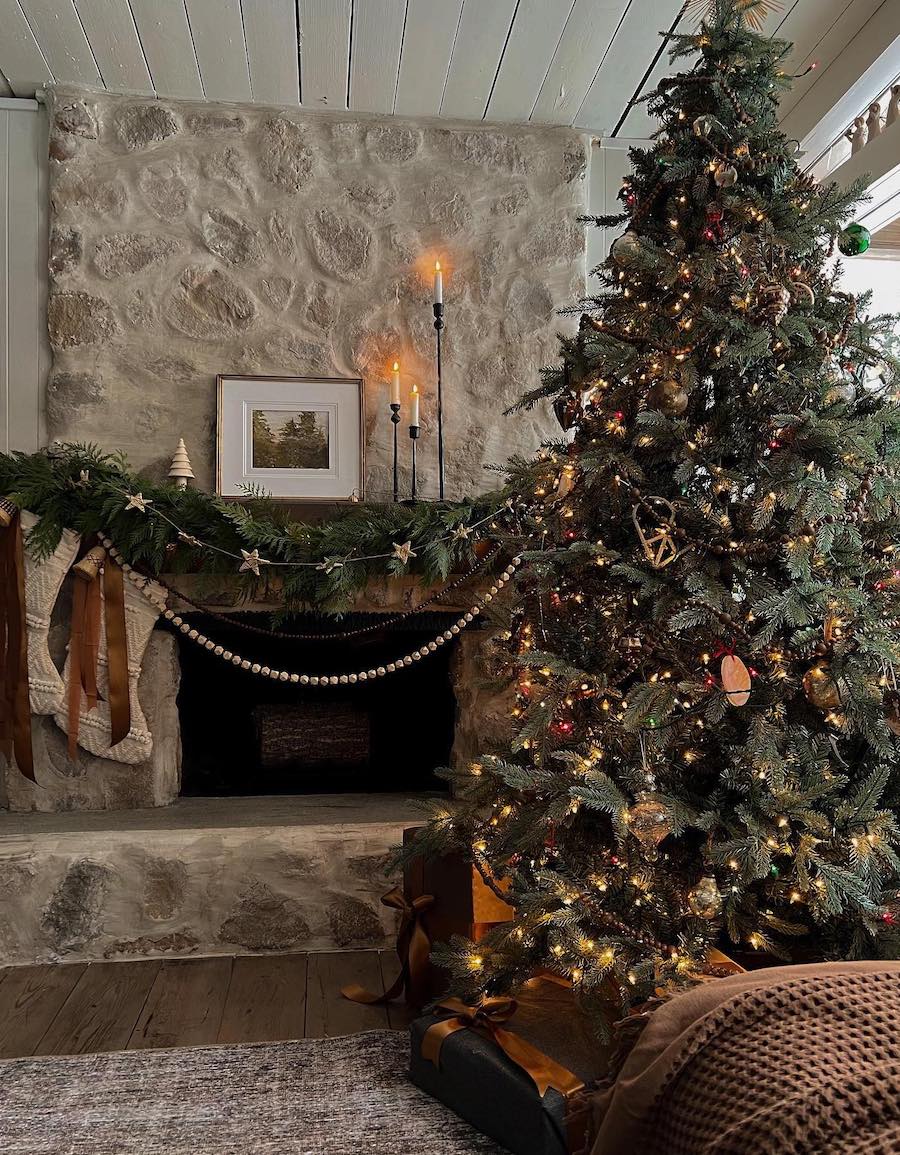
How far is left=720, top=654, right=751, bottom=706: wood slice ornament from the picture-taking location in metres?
1.56

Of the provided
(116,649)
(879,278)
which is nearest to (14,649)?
(116,649)

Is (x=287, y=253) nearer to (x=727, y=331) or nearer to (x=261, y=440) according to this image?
(x=261, y=440)

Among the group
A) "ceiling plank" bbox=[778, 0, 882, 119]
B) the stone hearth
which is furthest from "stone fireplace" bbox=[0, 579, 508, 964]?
"ceiling plank" bbox=[778, 0, 882, 119]

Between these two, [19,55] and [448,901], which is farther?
[19,55]

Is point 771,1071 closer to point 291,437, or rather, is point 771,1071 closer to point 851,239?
point 851,239

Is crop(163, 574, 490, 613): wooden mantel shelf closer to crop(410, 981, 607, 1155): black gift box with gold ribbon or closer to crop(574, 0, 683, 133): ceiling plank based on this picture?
crop(410, 981, 607, 1155): black gift box with gold ribbon

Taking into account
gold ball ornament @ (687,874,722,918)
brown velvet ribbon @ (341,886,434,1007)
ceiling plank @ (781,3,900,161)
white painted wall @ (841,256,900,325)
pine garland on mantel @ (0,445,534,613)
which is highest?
ceiling plank @ (781,3,900,161)

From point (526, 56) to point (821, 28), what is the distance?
2.59 feet

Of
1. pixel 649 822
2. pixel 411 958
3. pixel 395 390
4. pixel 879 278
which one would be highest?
pixel 879 278

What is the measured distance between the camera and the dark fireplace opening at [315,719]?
2.94 m

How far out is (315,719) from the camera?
300 centimetres

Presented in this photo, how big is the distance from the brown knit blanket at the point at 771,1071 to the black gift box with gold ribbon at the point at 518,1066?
0.59 meters

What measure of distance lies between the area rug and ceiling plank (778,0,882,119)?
8.10ft

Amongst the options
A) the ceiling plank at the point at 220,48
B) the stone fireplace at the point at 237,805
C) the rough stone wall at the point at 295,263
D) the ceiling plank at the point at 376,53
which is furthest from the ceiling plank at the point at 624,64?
the stone fireplace at the point at 237,805
